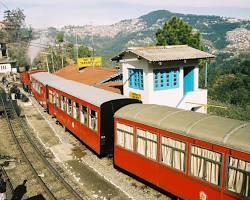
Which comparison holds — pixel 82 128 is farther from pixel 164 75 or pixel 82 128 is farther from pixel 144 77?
pixel 164 75

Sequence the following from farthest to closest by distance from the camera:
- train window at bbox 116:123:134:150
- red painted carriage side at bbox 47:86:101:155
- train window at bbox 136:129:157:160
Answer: red painted carriage side at bbox 47:86:101:155
train window at bbox 116:123:134:150
train window at bbox 136:129:157:160

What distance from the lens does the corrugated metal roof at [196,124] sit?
29.9ft

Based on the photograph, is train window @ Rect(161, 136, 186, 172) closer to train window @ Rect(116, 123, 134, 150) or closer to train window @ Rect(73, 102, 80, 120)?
train window @ Rect(116, 123, 134, 150)

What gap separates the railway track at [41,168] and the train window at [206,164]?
4.52 m

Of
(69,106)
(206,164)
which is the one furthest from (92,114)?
(206,164)

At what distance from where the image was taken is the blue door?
23.5m

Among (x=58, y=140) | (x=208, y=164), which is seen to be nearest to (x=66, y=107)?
(x=58, y=140)

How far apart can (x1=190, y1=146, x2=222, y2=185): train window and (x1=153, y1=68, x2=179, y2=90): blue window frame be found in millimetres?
11522

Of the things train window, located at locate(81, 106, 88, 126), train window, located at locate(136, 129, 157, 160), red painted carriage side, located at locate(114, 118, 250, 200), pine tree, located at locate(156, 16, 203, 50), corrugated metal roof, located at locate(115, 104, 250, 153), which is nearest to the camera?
corrugated metal roof, located at locate(115, 104, 250, 153)

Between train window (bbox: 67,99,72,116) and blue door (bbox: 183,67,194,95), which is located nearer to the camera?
train window (bbox: 67,99,72,116)

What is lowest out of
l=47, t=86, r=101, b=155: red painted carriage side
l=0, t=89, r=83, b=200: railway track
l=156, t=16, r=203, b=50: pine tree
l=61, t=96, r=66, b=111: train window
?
l=0, t=89, r=83, b=200: railway track

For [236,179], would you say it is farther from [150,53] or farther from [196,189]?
[150,53]

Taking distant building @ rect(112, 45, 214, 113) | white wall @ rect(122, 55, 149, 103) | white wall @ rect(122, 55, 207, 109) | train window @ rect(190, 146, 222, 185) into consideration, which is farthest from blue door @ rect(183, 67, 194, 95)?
train window @ rect(190, 146, 222, 185)

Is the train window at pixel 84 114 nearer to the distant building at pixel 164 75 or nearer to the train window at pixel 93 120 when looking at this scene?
the train window at pixel 93 120
